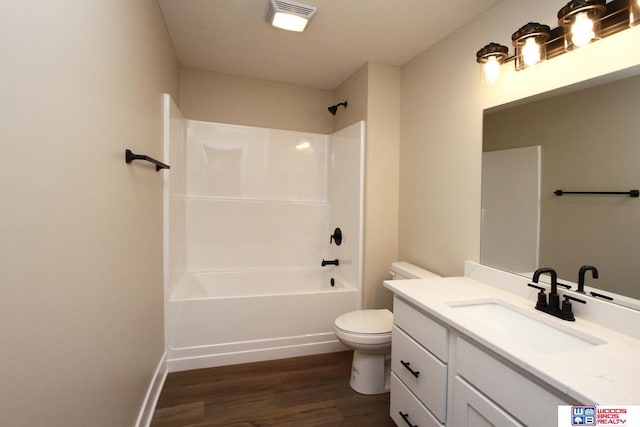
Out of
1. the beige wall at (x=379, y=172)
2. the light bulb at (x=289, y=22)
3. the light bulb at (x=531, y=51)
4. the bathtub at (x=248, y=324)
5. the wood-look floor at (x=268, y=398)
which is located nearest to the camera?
the light bulb at (x=531, y=51)

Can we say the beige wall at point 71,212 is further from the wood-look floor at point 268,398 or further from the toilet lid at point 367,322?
the toilet lid at point 367,322

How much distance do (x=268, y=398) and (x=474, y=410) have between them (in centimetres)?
132

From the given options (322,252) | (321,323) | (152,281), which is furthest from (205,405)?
(322,252)

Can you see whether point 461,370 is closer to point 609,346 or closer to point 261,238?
point 609,346

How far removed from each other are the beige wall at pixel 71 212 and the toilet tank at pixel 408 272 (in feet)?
5.78

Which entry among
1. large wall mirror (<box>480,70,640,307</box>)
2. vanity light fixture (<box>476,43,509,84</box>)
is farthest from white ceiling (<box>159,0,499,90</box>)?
large wall mirror (<box>480,70,640,307</box>)

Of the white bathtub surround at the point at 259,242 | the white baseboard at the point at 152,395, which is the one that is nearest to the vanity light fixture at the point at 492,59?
the white bathtub surround at the point at 259,242

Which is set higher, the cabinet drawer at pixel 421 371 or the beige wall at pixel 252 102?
the beige wall at pixel 252 102

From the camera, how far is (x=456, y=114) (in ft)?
6.68

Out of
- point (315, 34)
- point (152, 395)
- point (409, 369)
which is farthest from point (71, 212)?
point (315, 34)

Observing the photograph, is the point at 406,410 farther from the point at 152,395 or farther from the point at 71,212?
the point at 71,212

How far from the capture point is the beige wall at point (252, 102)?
293 cm

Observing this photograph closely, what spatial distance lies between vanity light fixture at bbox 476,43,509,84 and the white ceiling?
0.35 metres

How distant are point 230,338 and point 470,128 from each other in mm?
2309
